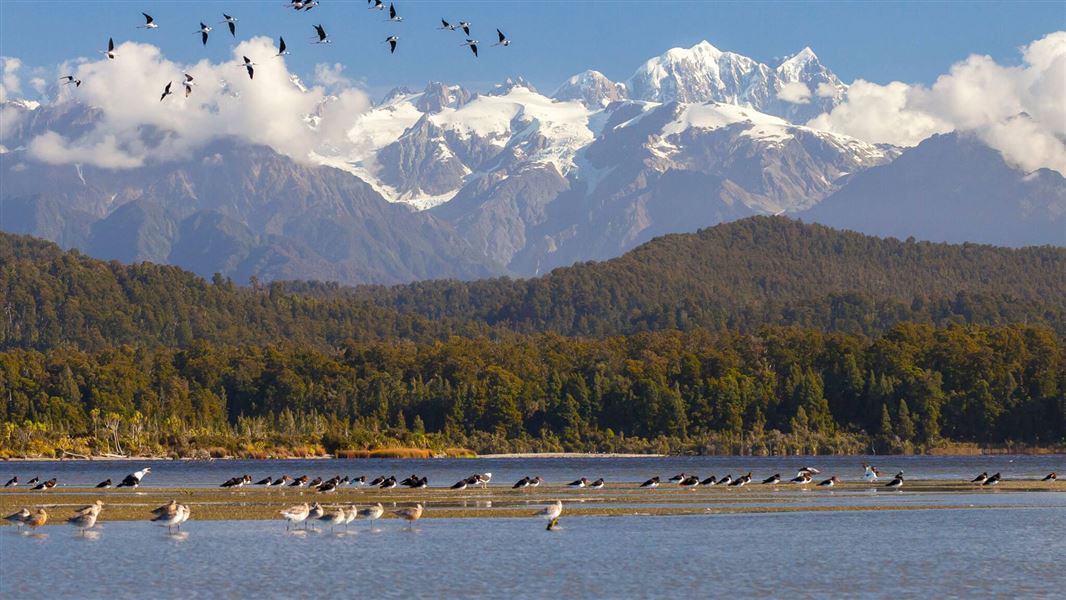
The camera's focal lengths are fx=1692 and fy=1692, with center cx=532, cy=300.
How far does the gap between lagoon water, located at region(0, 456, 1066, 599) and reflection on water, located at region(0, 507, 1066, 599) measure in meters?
0.06

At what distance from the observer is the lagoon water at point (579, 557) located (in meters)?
38.0

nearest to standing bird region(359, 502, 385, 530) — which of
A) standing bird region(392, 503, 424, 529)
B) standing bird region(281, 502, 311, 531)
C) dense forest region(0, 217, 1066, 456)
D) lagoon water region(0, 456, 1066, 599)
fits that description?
lagoon water region(0, 456, 1066, 599)

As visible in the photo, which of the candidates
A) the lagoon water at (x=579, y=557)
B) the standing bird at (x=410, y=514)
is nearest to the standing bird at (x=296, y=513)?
the lagoon water at (x=579, y=557)

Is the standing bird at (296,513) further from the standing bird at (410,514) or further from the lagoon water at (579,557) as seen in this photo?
the standing bird at (410,514)

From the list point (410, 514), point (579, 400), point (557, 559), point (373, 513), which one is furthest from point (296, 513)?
point (579, 400)

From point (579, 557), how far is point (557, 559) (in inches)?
30.2

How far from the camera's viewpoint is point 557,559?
4356 centimetres

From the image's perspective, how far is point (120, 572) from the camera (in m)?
40.3

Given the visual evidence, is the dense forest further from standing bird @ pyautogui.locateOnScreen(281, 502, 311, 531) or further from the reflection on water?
the reflection on water

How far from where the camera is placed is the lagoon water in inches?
1497

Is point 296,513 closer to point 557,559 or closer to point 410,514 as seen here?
point 410,514

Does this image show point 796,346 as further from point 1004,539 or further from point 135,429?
point 1004,539

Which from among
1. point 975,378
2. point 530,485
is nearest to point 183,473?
point 530,485

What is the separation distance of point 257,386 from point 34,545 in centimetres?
13341
